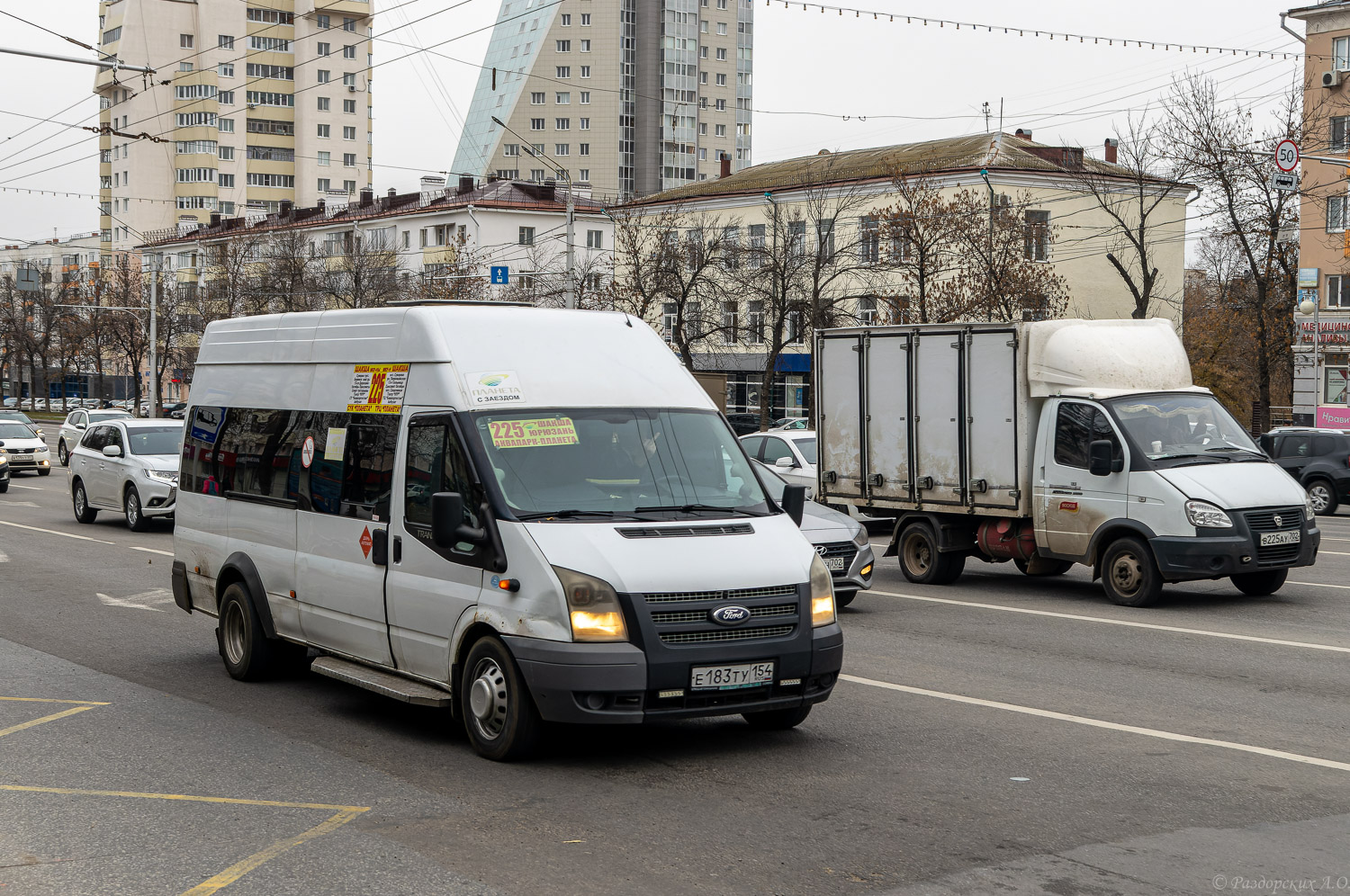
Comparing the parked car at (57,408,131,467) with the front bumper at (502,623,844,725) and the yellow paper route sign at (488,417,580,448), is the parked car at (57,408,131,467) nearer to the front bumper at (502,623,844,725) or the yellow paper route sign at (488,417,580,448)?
the yellow paper route sign at (488,417,580,448)

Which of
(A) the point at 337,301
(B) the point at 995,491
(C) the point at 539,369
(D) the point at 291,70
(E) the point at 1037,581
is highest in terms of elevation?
(D) the point at 291,70

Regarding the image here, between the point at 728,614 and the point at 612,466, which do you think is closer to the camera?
the point at 728,614

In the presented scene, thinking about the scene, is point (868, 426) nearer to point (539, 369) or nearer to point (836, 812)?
point (539, 369)

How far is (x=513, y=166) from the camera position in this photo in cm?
12875

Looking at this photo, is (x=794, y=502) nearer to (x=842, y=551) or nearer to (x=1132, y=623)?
(x=842, y=551)

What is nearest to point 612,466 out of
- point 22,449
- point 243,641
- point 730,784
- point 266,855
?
point 730,784

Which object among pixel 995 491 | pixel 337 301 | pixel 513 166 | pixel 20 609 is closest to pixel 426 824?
pixel 20 609

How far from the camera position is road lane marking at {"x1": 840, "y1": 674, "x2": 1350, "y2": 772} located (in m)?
7.51

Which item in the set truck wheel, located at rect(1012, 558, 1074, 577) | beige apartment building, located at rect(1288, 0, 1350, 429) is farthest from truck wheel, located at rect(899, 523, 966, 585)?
beige apartment building, located at rect(1288, 0, 1350, 429)

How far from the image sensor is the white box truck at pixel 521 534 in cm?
700

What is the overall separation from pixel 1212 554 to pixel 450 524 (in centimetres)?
895

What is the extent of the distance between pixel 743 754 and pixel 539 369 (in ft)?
7.88

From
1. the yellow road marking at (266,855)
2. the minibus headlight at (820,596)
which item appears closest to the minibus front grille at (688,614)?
the minibus headlight at (820,596)

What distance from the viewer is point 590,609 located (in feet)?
22.8
